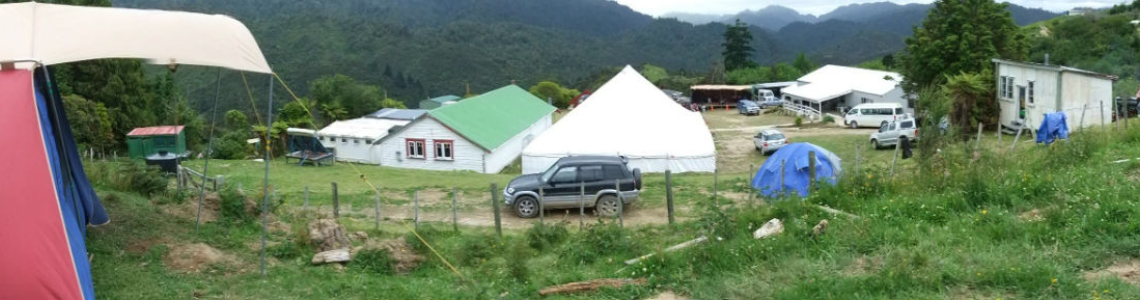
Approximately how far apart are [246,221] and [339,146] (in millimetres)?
21970

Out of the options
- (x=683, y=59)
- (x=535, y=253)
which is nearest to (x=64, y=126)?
(x=535, y=253)

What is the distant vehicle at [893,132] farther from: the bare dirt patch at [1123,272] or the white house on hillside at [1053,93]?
the bare dirt patch at [1123,272]

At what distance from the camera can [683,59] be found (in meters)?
140

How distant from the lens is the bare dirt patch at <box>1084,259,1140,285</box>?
716 centimetres

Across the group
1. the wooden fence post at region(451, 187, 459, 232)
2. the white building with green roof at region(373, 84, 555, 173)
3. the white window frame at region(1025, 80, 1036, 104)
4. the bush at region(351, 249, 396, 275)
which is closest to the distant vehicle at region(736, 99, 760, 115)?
the white building with green roof at region(373, 84, 555, 173)

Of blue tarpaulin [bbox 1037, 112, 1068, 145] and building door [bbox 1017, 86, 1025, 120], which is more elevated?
building door [bbox 1017, 86, 1025, 120]

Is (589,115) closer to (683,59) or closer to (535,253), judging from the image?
(535,253)

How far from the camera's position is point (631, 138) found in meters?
27.3

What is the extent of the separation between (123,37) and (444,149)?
20.6 meters

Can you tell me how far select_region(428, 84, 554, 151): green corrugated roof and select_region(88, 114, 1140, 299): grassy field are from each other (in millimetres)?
17641

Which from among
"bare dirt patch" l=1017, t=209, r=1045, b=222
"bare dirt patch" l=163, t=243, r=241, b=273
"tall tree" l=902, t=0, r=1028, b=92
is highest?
"tall tree" l=902, t=0, r=1028, b=92

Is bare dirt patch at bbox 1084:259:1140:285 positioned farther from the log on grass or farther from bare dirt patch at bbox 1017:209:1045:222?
the log on grass

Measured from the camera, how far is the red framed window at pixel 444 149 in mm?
29688

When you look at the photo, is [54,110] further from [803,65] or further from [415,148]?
[803,65]
